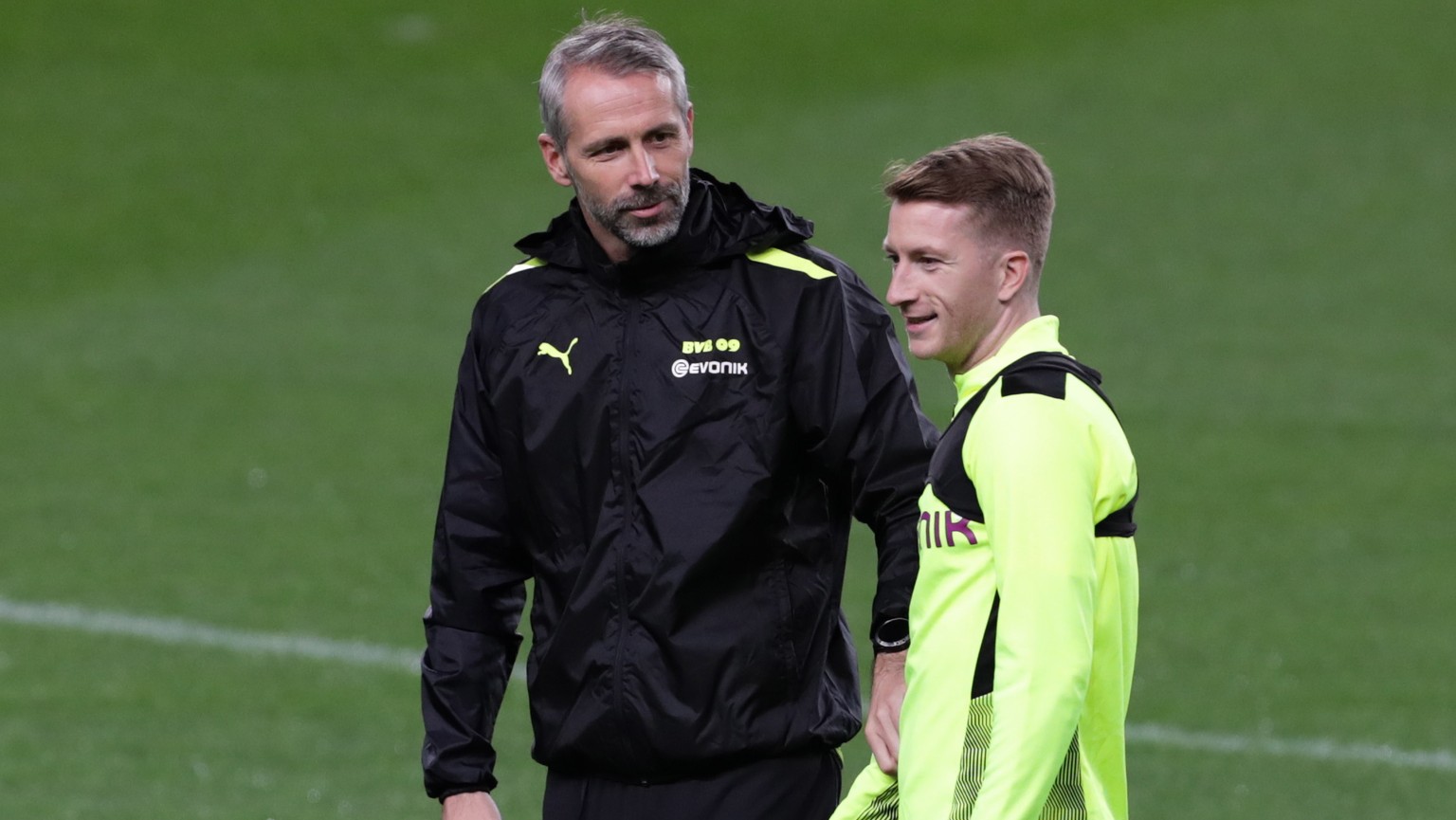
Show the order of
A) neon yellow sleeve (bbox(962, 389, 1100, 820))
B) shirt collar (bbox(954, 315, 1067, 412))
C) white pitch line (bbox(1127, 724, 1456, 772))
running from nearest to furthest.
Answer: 1. neon yellow sleeve (bbox(962, 389, 1100, 820))
2. shirt collar (bbox(954, 315, 1067, 412))
3. white pitch line (bbox(1127, 724, 1456, 772))

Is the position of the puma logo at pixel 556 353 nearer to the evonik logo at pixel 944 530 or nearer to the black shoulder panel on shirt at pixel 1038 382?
the evonik logo at pixel 944 530

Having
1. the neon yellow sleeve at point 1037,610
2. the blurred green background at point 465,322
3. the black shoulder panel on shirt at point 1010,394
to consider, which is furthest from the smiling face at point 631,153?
the blurred green background at point 465,322

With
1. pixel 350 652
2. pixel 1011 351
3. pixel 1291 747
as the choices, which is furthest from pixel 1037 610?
pixel 350 652

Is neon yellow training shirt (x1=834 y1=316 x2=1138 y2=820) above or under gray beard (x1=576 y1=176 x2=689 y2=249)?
under

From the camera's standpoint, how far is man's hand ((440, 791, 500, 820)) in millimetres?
4277

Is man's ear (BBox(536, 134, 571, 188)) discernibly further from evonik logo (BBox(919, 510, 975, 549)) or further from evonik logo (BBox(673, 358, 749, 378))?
evonik logo (BBox(919, 510, 975, 549))

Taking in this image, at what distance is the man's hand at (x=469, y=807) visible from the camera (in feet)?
14.0

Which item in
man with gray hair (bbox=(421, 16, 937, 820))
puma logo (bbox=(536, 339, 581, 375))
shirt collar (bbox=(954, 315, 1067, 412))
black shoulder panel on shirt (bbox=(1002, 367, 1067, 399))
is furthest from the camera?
puma logo (bbox=(536, 339, 581, 375))

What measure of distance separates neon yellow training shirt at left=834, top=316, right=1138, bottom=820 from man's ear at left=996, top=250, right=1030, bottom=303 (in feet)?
0.22

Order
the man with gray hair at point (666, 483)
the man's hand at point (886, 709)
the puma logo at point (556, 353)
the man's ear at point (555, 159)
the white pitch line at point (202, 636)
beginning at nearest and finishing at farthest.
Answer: the man's hand at point (886, 709), the man with gray hair at point (666, 483), the puma logo at point (556, 353), the man's ear at point (555, 159), the white pitch line at point (202, 636)

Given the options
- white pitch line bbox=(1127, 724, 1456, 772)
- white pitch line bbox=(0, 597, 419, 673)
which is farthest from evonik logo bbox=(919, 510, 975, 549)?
white pitch line bbox=(0, 597, 419, 673)

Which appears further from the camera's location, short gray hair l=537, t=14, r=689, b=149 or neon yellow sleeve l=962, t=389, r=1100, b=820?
short gray hair l=537, t=14, r=689, b=149

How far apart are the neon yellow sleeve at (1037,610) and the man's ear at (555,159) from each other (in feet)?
4.23

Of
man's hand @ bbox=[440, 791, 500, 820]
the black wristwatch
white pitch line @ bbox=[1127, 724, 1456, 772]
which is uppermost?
the black wristwatch
